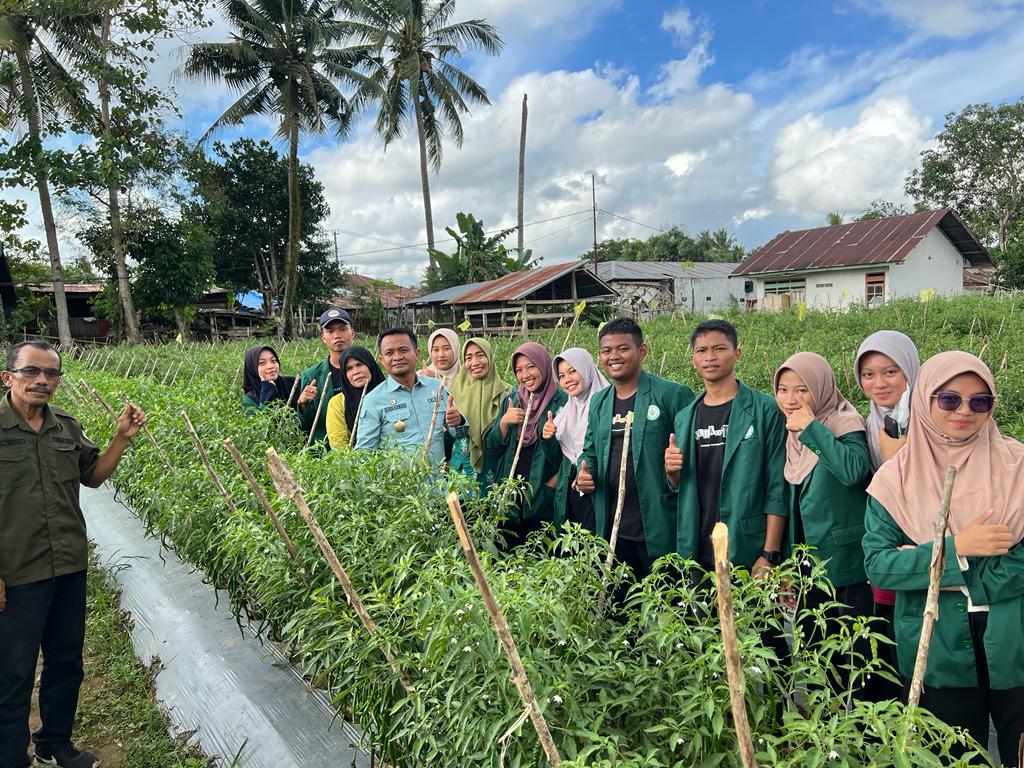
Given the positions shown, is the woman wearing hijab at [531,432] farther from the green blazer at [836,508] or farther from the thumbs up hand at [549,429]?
the green blazer at [836,508]

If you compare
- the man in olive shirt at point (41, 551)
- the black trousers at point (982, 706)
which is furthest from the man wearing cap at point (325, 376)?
the black trousers at point (982, 706)

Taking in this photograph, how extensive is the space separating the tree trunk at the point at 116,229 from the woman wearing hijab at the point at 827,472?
19.1 m

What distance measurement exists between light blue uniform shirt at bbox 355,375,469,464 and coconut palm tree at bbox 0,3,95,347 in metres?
17.0

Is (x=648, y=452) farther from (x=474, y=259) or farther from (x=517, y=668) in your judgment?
(x=474, y=259)

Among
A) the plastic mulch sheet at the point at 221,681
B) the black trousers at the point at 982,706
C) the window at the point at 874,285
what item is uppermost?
the window at the point at 874,285

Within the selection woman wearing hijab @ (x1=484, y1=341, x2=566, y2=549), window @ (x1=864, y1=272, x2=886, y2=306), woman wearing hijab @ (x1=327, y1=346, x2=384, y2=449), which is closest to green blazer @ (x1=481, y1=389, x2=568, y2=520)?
woman wearing hijab @ (x1=484, y1=341, x2=566, y2=549)

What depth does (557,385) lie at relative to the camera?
130 inches

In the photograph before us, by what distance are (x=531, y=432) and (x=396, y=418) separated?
2.33 ft

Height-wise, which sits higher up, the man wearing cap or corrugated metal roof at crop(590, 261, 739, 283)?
corrugated metal roof at crop(590, 261, 739, 283)

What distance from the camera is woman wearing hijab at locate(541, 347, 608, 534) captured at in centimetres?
305

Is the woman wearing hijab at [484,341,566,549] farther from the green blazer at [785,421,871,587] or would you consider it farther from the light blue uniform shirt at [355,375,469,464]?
the green blazer at [785,421,871,587]

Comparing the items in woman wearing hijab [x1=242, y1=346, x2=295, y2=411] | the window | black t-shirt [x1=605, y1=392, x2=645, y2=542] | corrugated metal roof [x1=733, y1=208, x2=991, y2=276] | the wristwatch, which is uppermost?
corrugated metal roof [x1=733, y1=208, x2=991, y2=276]

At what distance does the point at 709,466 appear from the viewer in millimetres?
2533

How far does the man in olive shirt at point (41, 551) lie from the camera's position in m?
2.38
